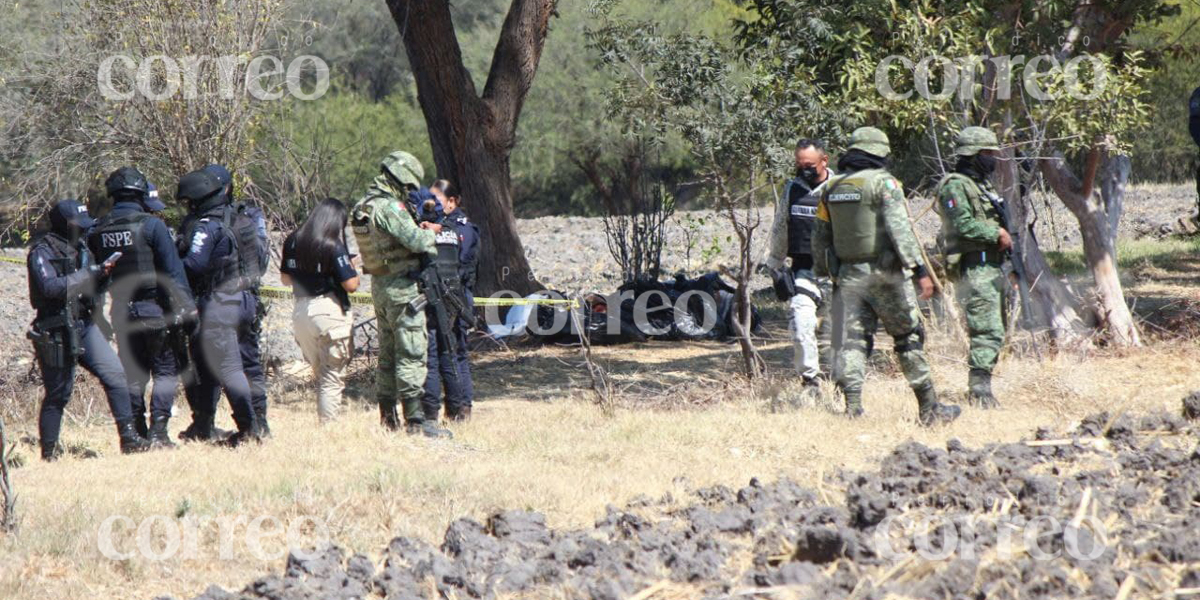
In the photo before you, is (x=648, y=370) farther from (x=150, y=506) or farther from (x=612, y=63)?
(x=150, y=506)

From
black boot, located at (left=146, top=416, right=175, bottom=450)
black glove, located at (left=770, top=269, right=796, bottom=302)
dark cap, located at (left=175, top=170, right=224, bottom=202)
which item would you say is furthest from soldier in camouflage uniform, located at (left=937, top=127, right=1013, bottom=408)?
black boot, located at (left=146, top=416, right=175, bottom=450)

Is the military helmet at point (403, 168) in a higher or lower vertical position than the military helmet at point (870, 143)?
lower

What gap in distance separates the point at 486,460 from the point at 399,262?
1242mm

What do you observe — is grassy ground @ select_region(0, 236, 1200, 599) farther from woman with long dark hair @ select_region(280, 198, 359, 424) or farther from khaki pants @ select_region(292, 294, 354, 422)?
woman with long dark hair @ select_region(280, 198, 359, 424)

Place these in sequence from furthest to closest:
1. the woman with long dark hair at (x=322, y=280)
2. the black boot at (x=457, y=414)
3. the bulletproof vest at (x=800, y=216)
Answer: the black boot at (x=457, y=414), the bulletproof vest at (x=800, y=216), the woman with long dark hair at (x=322, y=280)

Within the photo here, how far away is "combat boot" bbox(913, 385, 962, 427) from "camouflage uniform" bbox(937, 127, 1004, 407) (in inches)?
21.4

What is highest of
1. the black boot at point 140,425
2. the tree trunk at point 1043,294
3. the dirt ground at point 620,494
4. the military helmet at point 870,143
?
the military helmet at point 870,143

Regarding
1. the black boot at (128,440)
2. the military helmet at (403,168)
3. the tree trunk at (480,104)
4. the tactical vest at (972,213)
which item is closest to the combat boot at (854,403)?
the tactical vest at (972,213)

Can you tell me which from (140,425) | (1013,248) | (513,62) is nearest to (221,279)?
(140,425)

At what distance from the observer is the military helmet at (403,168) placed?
25.0 ft

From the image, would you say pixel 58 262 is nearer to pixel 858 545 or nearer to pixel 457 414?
pixel 457 414

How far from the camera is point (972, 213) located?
7.93 metres

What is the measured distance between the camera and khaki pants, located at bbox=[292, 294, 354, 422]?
26.2 feet

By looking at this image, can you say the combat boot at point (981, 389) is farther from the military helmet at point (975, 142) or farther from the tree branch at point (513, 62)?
the tree branch at point (513, 62)
